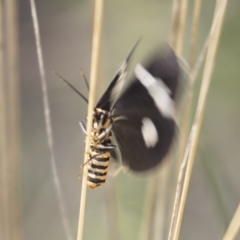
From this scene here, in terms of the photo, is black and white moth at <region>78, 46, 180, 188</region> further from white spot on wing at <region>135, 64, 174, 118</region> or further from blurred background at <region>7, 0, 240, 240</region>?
blurred background at <region>7, 0, 240, 240</region>

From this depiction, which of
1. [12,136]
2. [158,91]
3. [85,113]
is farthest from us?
[85,113]

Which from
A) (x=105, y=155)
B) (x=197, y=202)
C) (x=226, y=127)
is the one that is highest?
(x=105, y=155)

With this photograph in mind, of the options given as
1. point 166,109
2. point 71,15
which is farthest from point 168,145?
point 71,15

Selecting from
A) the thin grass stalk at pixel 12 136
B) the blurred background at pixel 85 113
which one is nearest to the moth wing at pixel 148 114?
the thin grass stalk at pixel 12 136

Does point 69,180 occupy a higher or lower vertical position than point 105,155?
lower

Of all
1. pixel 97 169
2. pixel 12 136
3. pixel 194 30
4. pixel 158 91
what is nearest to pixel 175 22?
pixel 194 30

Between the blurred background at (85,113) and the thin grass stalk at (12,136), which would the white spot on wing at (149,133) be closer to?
the thin grass stalk at (12,136)

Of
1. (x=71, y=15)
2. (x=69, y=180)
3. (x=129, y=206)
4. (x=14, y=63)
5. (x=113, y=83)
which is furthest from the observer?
(x=71, y=15)

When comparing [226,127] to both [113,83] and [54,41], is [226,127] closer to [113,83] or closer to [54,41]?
[54,41]

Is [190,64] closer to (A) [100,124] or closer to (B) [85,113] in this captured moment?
(A) [100,124]
